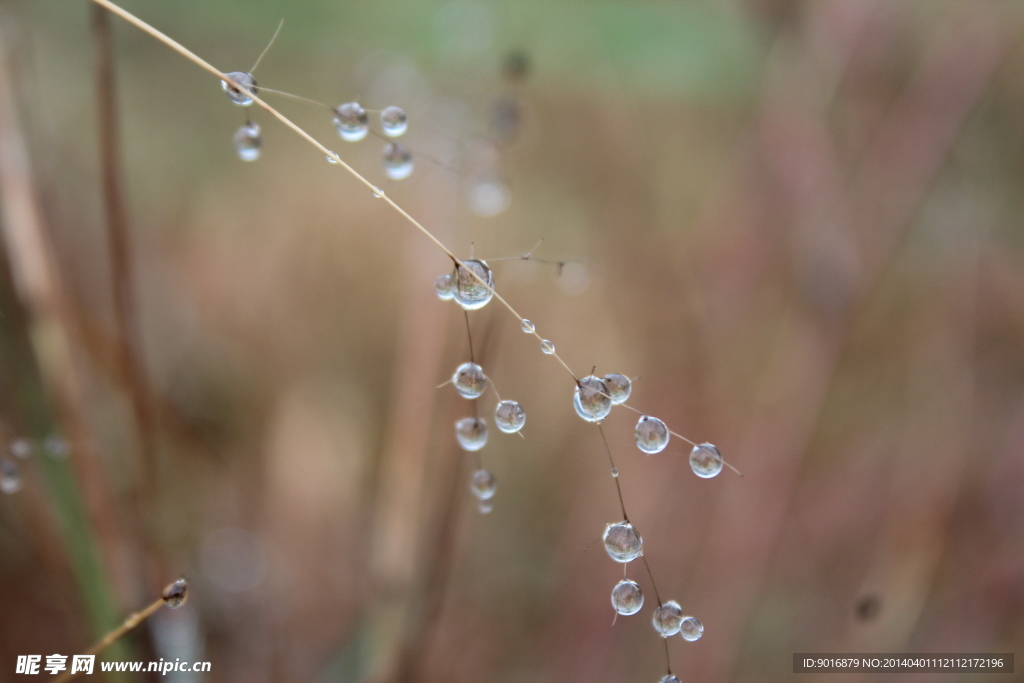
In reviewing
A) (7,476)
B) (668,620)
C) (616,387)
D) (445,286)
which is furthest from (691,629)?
(7,476)

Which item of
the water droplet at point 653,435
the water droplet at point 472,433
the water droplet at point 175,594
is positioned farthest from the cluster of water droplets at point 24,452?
the water droplet at point 653,435

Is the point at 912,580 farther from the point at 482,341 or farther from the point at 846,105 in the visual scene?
the point at 846,105

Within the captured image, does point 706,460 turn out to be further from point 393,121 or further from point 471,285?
point 393,121

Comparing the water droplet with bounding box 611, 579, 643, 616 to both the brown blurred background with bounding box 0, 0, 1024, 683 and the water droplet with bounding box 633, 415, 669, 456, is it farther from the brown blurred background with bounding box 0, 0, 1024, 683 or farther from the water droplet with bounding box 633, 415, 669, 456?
the brown blurred background with bounding box 0, 0, 1024, 683

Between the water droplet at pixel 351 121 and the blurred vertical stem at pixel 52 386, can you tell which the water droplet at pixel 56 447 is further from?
the water droplet at pixel 351 121

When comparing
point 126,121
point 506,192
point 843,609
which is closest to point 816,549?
point 843,609

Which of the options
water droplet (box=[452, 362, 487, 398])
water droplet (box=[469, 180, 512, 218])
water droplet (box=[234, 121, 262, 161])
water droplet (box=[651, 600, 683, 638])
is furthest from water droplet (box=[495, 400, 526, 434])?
water droplet (box=[469, 180, 512, 218])
